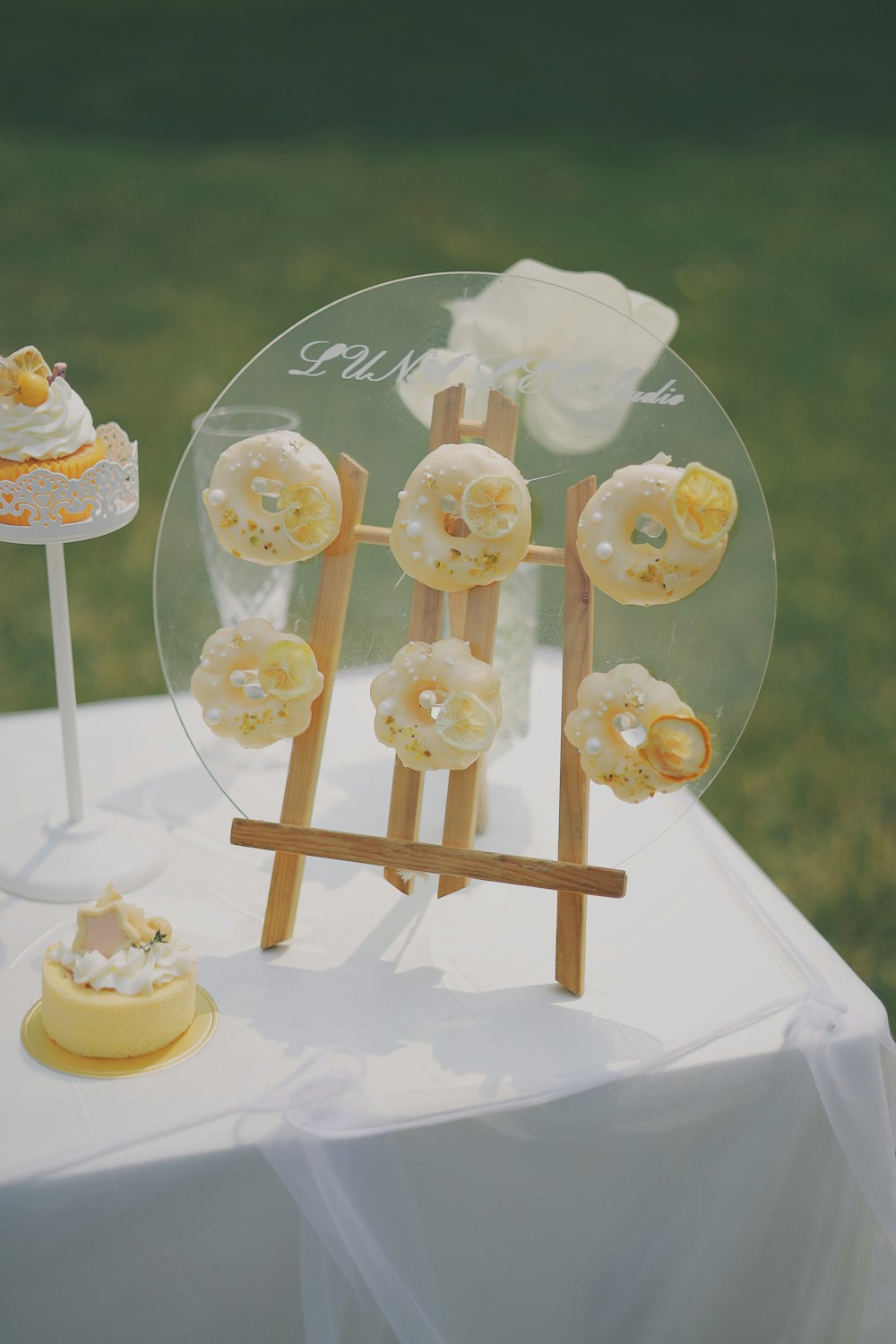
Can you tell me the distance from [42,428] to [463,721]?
0.61 meters

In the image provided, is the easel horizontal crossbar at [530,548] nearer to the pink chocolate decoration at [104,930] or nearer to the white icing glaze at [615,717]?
the white icing glaze at [615,717]

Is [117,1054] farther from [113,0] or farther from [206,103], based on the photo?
[113,0]

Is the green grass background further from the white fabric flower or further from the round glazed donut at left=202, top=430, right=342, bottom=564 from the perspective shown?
the round glazed donut at left=202, top=430, right=342, bottom=564

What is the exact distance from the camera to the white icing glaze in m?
1.35

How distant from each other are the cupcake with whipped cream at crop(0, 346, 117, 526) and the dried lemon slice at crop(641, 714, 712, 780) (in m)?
0.71

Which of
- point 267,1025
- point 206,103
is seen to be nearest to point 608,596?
point 267,1025

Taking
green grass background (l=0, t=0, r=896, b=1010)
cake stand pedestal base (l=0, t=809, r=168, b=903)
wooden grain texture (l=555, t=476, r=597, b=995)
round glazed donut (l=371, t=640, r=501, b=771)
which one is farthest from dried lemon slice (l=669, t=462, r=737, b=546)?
green grass background (l=0, t=0, r=896, b=1010)

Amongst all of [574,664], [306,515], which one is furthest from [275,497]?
[574,664]

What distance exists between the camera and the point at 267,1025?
1.37 metres

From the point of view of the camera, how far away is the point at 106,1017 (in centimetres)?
129

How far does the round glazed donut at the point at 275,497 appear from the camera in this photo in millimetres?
1370

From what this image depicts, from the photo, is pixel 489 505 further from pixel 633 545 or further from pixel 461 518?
pixel 633 545

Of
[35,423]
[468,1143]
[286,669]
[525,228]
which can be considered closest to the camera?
[468,1143]

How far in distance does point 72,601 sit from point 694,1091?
304cm
